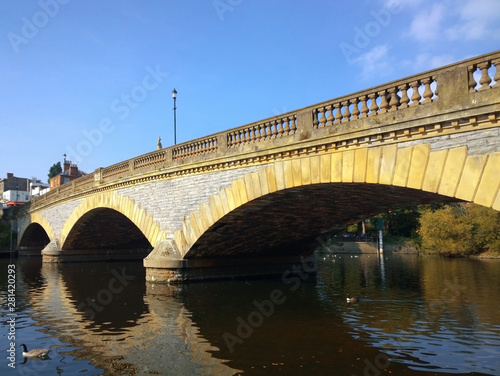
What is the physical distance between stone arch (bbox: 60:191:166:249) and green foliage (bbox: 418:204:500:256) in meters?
26.6

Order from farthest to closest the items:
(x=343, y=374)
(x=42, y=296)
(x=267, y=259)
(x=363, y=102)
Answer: (x=267, y=259) → (x=42, y=296) → (x=363, y=102) → (x=343, y=374)

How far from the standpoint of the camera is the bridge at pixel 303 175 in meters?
8.20

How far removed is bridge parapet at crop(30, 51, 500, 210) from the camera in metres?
8.15

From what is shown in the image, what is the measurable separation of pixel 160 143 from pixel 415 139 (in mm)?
18221

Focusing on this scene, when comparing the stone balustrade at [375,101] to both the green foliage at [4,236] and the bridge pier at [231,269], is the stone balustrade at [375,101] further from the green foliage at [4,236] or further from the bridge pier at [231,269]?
the green foliage at [4,236]

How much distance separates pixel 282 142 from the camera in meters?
12.6

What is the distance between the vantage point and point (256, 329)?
10.5 metres

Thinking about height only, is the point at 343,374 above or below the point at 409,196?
below

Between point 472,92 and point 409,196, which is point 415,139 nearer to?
point 472,92

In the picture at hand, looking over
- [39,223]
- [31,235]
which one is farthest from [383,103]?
[31,235]

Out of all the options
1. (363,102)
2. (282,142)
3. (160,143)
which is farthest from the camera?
(160,143)

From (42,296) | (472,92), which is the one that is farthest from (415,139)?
(42,296)

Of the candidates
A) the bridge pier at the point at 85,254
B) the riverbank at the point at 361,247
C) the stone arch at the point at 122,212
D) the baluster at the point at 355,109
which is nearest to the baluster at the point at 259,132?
the baluster at the point at 355,109

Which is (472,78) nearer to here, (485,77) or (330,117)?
(485,77)
